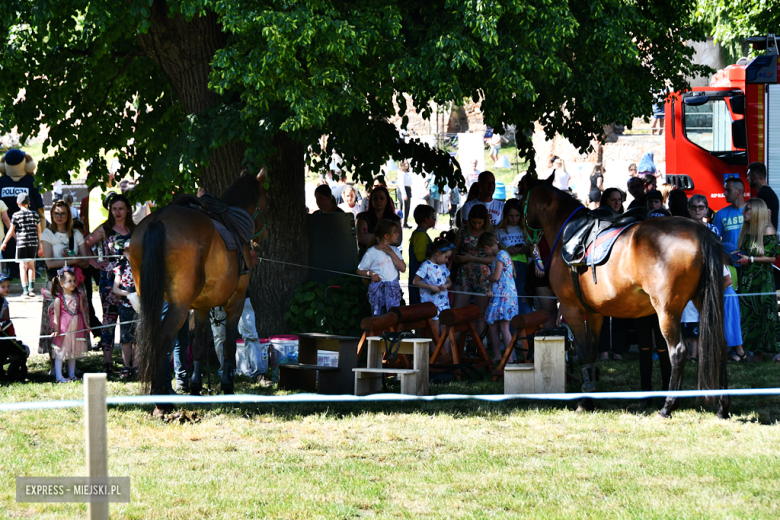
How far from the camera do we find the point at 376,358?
28.7 feet

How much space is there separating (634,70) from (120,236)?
19.2 ft

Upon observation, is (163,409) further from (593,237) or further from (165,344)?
(593,237)

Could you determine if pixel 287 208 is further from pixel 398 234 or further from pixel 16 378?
pixel 16 378

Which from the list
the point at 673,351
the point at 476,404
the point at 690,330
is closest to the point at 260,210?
the point at 476,404

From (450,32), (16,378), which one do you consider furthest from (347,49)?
(16,378)

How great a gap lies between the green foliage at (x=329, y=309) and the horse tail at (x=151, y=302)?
2.96 m

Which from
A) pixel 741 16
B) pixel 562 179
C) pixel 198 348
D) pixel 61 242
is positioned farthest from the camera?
pixel 562 179

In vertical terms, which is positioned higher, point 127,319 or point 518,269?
point 518,269

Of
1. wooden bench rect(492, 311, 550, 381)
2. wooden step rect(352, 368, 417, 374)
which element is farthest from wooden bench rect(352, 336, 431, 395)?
wooden bench rect(492, 311, 550, 381)

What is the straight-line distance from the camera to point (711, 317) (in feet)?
23.4

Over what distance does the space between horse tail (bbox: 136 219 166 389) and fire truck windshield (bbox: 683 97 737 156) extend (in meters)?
11.4

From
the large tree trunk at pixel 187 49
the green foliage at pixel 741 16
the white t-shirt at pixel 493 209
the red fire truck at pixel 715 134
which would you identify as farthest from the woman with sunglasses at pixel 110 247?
the green foliage at pixel 741 16

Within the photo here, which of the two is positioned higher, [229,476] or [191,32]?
[191,32]

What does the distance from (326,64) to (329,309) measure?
3125mm
